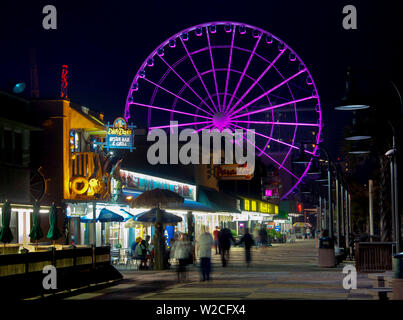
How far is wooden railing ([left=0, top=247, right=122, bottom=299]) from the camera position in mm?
16422

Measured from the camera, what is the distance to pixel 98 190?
3156cm

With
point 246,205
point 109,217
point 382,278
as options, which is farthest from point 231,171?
point 382,278

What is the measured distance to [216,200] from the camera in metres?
52.4

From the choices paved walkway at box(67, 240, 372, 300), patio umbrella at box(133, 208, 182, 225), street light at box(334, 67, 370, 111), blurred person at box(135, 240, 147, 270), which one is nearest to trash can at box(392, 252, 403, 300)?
paved walkway at box(67, 240, 372, 300)

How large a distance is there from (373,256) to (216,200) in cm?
2736

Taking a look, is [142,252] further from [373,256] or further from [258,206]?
[258,206]

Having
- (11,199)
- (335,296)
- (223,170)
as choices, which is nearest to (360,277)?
(335,296)

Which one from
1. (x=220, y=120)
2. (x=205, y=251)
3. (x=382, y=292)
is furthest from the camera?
(x=220, y=120)

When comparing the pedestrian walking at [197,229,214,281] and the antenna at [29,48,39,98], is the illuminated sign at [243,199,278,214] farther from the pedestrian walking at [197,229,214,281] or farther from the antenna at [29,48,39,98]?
the pedestrian walking at [197,229,214,281]

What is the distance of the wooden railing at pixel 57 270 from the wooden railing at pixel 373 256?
8174 mm

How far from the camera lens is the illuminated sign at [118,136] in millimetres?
33219

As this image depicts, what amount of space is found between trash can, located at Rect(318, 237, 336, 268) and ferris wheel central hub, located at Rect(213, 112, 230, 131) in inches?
597

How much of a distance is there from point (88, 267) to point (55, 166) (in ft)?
34.6
